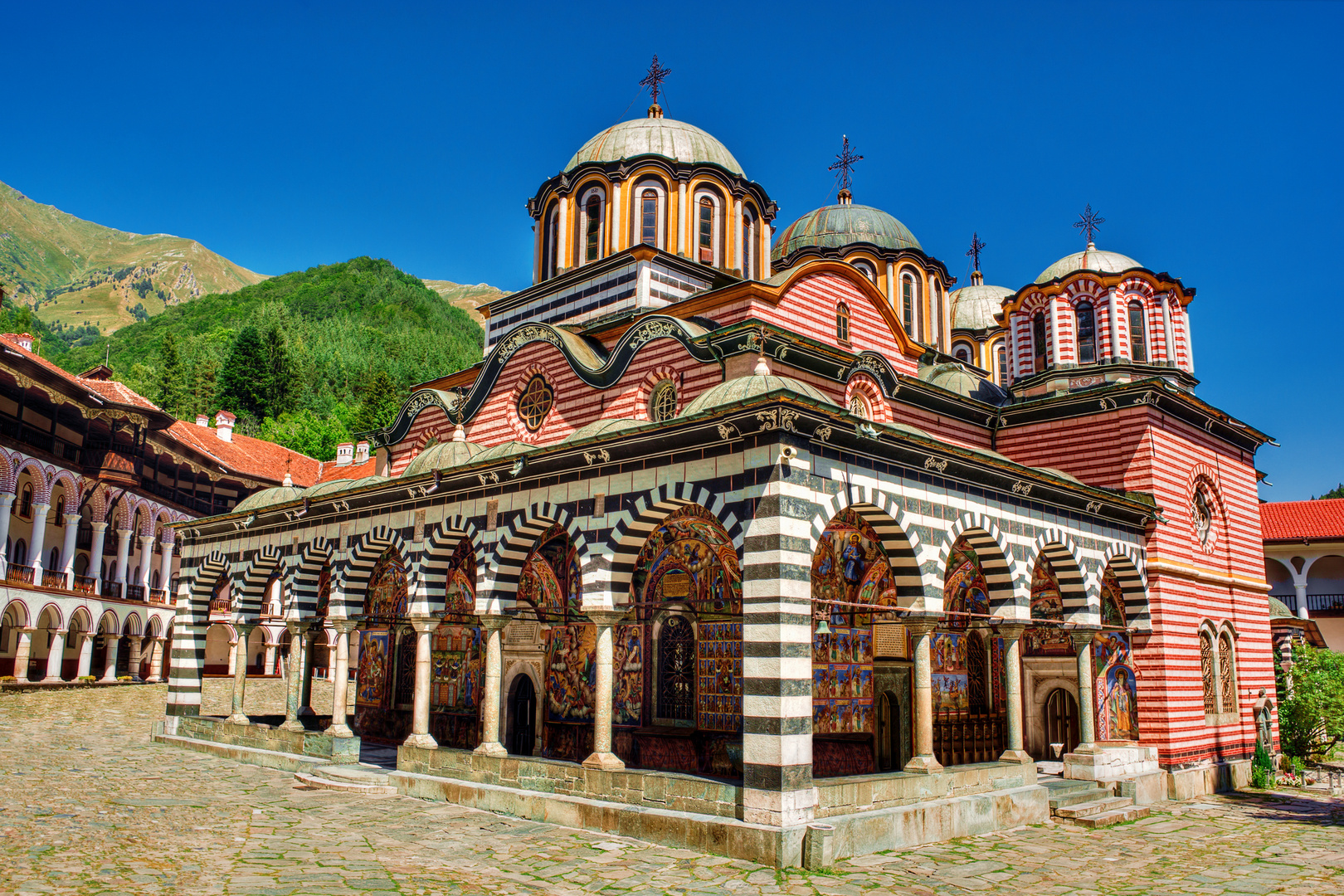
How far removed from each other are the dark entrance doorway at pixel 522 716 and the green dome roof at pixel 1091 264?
11.7 m

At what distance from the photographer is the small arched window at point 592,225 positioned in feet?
60.2

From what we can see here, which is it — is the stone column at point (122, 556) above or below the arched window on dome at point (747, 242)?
below

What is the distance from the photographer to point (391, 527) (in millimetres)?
13617

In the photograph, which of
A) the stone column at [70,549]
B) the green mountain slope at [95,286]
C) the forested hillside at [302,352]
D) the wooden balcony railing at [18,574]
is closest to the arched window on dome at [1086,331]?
the wooden balcony railing at [18,574]

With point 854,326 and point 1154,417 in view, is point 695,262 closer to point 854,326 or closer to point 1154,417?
point 854,326

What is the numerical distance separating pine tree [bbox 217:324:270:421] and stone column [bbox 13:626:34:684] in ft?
102

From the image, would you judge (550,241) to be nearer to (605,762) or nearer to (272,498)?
(272,498)

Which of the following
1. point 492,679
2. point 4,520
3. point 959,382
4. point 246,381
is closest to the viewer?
point 492,679

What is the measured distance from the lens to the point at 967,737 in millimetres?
14633

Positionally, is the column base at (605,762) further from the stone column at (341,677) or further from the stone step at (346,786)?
the stone column at (341,677)

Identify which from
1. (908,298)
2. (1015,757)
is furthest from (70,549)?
(1015,757)

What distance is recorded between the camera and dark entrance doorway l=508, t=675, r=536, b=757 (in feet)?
50.5

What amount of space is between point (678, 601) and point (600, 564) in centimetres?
167

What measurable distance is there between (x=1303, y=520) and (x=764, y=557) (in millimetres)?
31229
